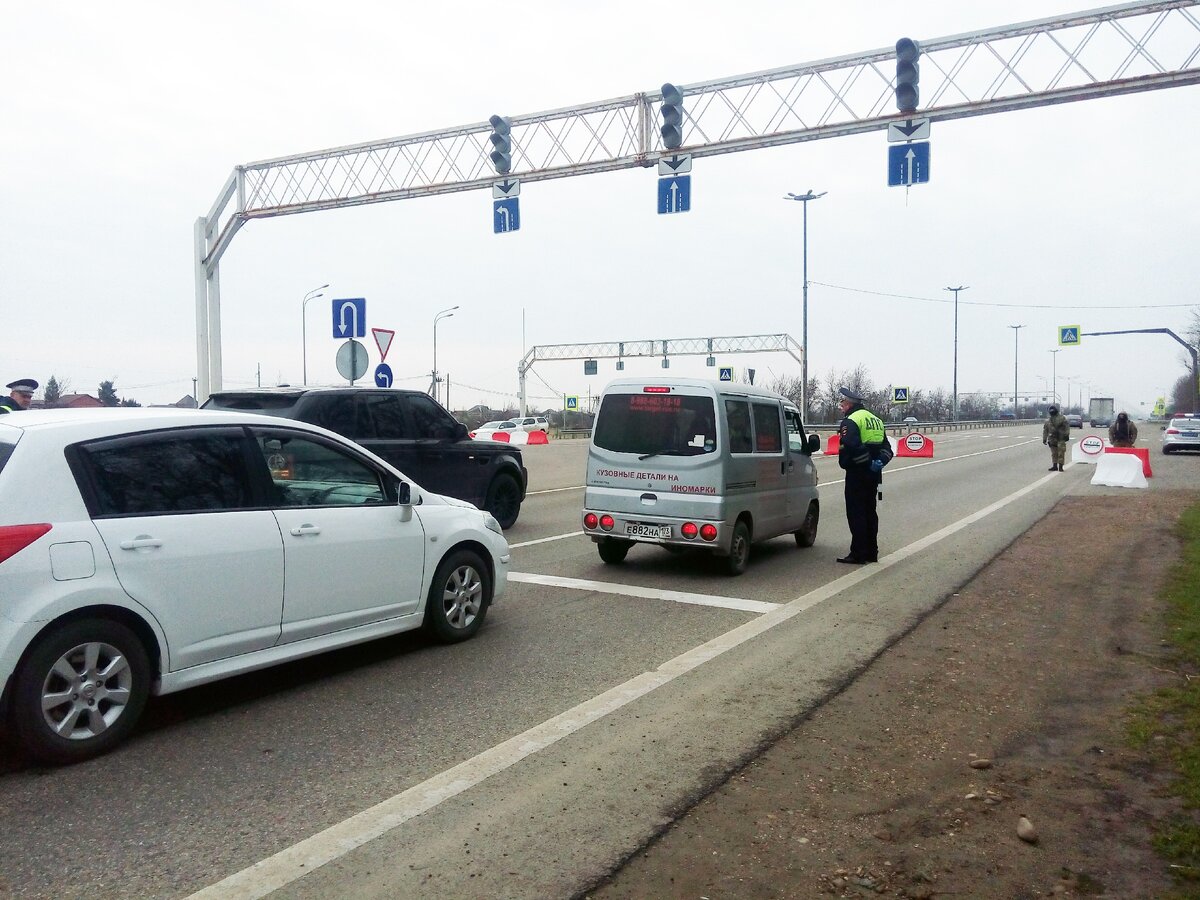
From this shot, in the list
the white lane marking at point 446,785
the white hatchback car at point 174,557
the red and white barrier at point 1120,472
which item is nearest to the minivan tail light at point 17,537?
the white hatchback car at point 174,557

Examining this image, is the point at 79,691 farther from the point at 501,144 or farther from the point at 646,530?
the point at 501,144

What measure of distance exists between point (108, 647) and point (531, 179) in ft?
51.3

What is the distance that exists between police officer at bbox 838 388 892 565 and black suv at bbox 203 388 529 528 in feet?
14.4

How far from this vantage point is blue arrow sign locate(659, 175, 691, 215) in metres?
17.4

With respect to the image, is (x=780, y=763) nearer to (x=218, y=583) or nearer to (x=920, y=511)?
(x=218, y=583)

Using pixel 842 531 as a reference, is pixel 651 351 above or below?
above

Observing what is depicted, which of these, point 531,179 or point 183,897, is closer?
point 183,897

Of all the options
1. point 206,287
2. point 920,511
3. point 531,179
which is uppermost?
point 531,179

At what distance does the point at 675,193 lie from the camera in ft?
57.3

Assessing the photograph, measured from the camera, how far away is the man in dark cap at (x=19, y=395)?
9.96 meters

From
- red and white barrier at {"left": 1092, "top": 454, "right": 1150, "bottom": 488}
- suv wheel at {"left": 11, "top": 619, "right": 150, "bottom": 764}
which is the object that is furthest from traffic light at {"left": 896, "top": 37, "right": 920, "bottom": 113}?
suv wheel at {"left": 11, "top": 619, "right": 150, "bottom": 764}

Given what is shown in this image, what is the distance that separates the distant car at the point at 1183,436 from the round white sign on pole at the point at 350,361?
3244 centimetres

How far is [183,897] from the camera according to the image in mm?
3326

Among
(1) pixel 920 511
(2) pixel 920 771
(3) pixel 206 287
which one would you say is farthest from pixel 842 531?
(3) pixel 206 287
